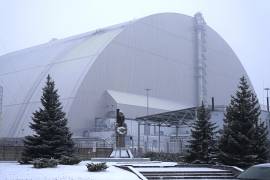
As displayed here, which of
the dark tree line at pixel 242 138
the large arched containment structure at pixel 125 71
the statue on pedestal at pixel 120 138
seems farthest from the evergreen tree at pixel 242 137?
the large arched containment structure at pixel 125 71

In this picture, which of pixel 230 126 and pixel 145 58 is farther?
pixel 145 58

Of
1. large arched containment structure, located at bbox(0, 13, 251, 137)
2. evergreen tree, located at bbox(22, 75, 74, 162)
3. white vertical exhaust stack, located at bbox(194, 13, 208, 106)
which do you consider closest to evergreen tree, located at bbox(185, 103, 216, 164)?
evergreen tree, located at bbox(22, 75, 74, 162)

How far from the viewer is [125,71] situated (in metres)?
65.1

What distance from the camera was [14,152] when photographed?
42.7 m

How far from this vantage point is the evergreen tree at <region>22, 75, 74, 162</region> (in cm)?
3209

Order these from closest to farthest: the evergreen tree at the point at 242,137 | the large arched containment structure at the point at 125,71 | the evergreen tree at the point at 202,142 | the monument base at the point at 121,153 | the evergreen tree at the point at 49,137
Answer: the evergreen tree at the point at 242,137 < the evergreen tree at the point at 49,137 < the evergreen tree at the point at 202,142 < the monument base at the point at 121,153 < the large arched containment structure at the point at 125,71

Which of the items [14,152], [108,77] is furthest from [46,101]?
[108,77]

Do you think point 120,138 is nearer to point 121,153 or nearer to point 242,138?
point 121,153

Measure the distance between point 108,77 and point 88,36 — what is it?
11.9 meters

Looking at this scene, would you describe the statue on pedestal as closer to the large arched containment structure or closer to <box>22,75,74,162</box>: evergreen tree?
<box>22,75,74,162</box>: evergreen tree

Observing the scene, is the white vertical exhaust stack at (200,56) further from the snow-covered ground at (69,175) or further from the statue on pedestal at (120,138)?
the snow-covered ground at (69,175)

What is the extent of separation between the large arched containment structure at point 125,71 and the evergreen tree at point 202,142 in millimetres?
27220

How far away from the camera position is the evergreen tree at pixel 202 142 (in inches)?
1272

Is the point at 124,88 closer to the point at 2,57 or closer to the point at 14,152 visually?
the point at 14,152
